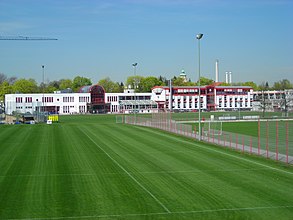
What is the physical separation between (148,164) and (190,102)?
11636 centimetres

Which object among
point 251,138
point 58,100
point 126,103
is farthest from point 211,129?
point 58,100

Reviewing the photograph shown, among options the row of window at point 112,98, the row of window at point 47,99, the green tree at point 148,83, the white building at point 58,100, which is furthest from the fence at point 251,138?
the green tree at point 148,83

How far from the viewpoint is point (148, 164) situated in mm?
25125

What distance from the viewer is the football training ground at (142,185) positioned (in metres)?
14.6

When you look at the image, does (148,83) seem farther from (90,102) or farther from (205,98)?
(90,102)

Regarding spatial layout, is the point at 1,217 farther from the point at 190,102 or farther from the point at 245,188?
the point at 190,102

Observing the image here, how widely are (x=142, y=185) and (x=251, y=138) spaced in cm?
1775

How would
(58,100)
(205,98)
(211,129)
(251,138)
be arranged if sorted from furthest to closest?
(205,98), (58,100), (211,129), (251,138)

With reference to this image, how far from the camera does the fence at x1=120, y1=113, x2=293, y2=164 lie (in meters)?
29.1

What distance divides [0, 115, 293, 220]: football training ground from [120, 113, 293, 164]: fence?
1670 millimetres

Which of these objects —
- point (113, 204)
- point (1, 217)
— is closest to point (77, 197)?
point (113, 204)

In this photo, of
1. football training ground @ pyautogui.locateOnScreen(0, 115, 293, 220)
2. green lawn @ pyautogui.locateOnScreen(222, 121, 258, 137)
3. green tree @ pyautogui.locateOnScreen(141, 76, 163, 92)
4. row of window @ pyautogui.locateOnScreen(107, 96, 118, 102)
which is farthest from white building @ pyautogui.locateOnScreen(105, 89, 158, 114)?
football training ground @ pyautogui.locateOnScreen(0, 115, 293, 220)

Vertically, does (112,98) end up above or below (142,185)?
above

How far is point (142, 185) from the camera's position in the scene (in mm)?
18984
